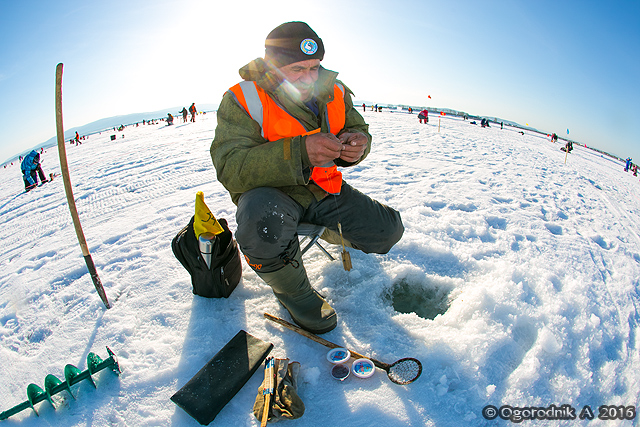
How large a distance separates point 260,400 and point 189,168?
6417 mm

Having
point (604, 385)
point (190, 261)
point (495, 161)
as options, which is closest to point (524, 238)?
point (604, 385)

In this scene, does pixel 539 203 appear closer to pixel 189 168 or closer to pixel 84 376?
pixel 84 376

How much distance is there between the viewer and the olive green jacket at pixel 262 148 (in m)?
1.66

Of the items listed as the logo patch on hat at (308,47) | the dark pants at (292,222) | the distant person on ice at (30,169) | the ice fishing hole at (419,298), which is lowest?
the distant person on ice at (30,169)

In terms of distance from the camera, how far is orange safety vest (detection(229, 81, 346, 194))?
1.76m

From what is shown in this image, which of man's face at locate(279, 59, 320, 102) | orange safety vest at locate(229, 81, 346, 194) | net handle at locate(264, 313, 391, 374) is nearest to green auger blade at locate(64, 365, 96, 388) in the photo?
net handle at locate(264, 313, 391, 374)

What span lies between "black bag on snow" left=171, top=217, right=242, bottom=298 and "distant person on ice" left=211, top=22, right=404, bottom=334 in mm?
330

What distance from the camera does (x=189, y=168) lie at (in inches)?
268

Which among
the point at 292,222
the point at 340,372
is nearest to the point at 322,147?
the point at 292,222

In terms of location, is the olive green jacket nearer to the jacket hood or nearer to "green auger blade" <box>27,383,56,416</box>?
the jacket hood

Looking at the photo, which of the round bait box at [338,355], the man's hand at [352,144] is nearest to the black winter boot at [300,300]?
the round bait box at [338,355]

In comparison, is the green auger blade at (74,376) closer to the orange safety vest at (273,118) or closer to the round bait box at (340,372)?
the round bait box at (340,372)

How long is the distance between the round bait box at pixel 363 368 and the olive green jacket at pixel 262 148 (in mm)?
980

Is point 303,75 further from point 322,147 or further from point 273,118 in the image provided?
point 322,147
